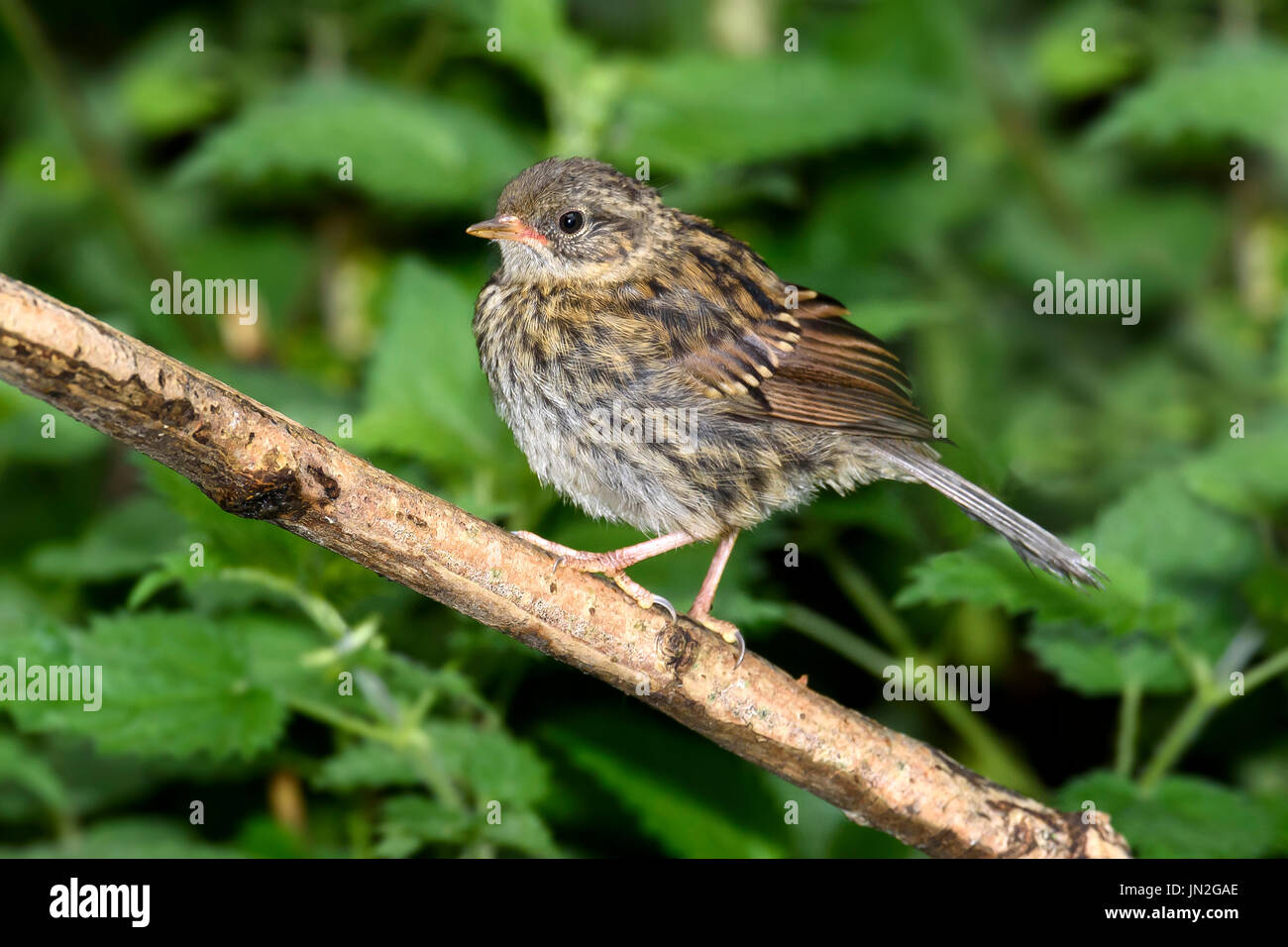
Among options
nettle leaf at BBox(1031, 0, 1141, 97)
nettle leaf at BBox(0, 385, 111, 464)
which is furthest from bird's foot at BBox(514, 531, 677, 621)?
nettle leaf at BBox(1031, 0, 1141, 97)

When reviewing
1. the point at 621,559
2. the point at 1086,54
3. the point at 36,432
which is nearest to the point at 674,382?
the point at 621,559

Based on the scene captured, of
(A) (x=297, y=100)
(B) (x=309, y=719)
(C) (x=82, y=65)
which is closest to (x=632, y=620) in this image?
(B) (x=309, y=719)

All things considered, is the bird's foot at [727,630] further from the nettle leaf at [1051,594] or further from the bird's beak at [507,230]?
the bird's beak at [507,230]

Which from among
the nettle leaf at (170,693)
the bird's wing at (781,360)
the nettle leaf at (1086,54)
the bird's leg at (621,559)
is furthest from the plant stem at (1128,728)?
the nettle leaf at (1086,54)

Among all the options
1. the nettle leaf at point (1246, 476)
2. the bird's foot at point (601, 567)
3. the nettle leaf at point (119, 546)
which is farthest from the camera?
the nettle leaf at point (119, 546)

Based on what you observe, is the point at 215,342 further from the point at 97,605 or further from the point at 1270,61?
the point at 1270,61

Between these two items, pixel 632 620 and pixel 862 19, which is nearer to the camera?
pixel 632 620

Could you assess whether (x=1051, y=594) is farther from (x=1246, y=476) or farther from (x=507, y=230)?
(x=507, y=230)
